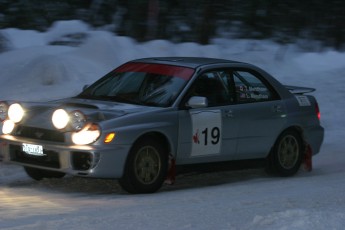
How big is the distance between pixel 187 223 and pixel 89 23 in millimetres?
11153

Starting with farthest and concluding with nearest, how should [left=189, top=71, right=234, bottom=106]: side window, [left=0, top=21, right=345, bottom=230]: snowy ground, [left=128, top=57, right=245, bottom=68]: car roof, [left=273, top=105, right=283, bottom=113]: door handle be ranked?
[left=273, top=105, right=283, bottom=113]: door handle < [left=128, top=57, right=245, bottom=68]: car roof < [left=189, top=71, right=234, bottom=106]: side window < [left=0, top=21, right=345, bottom=230]: snowy ground

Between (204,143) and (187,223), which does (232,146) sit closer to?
(204,143)

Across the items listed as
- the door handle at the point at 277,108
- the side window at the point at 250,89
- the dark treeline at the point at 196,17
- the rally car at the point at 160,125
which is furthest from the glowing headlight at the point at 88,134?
the dark treeline at the point at 196,17

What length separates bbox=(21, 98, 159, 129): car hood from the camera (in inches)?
287

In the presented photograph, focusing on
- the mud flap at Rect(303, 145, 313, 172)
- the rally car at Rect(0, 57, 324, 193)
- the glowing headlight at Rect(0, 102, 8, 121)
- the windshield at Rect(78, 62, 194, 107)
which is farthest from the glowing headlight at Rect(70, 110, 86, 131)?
the mud flap at Rect(303, 145, 313, 172)

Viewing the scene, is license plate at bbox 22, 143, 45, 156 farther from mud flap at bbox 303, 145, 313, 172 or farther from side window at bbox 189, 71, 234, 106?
mud flap at bbox 303, 145, 313, 172

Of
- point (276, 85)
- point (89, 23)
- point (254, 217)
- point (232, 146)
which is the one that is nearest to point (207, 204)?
point (254, 217)

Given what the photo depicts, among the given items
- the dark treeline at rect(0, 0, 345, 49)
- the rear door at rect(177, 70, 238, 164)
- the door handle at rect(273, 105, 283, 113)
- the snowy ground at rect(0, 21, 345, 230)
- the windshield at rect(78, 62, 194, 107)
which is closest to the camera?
the snowy ground at rect(0, 21, 345, 230)

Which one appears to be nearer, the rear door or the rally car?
the rally car

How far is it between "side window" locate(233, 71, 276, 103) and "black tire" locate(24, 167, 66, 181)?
2245mm

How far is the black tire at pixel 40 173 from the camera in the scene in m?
8.23

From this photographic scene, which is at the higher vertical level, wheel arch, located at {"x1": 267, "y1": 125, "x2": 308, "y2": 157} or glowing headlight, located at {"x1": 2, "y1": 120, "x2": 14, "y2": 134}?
glowing headlight, located at {"x1": 2, "y1": 120, "x2": 14, "y2": 134}

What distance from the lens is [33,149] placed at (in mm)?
7469

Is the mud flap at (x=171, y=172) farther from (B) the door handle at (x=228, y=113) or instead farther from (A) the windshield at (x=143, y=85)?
(B) the door handle at (x=228, y=113)
